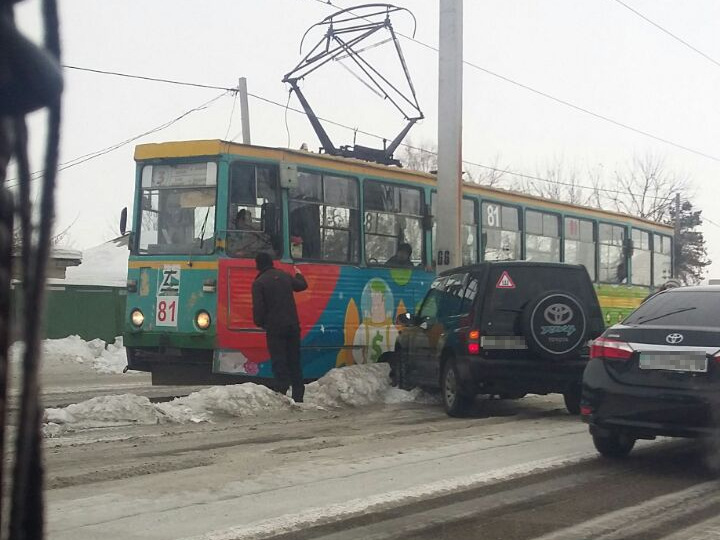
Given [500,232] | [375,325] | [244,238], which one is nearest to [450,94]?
[500,232]

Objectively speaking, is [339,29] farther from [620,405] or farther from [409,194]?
[620,405]

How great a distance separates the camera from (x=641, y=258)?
64.6 feet

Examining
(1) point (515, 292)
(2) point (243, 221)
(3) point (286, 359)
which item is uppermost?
(2) point (243, 221)

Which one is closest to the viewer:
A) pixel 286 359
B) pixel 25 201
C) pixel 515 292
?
pixel 25 201

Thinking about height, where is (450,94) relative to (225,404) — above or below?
above

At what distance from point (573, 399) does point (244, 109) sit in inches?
658

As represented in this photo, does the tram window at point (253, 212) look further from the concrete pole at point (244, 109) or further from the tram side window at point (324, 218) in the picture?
the concrete pole at point (244, 109)

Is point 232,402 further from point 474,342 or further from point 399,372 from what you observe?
point 399,372

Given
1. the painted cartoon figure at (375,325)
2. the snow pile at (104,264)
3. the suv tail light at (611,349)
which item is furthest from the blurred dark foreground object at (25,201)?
the snow pile at (104,264)

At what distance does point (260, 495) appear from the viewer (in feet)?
19.9

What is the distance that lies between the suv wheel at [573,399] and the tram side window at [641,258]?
8.97 meters

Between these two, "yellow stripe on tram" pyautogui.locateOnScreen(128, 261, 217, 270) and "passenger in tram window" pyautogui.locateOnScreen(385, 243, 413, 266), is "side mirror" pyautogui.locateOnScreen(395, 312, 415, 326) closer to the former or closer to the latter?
"passenger in tram window" pyautogui.locateOnScreen(385, 243, 413, 266)

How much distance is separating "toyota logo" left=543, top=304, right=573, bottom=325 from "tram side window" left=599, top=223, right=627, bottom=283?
27.2 feet

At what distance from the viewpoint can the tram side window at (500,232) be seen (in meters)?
15.7
